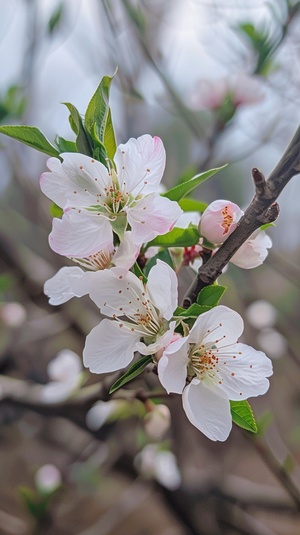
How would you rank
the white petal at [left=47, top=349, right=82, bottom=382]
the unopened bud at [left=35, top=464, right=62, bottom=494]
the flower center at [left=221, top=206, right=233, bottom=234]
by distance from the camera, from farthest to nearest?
the unopened bud at [left=35, top=464, right=62, bottom=494], the white petal at [left=47, top=349, right=82, bottom=382], the flower center at [left=221, top=206, right=233, bottom=234]

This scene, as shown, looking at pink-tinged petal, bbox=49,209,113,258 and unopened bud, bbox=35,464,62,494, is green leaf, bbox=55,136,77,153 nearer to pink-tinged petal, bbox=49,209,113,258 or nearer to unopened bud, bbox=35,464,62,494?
pink-tinged petal, bbox=49,209,113,258

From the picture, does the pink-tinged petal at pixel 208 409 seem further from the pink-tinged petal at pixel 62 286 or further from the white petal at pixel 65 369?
the white petal at pixel 65 369

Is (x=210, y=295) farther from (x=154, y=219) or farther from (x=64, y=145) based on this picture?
(x=64, y=145)

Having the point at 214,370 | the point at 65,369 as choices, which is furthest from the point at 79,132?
the point at 65,369

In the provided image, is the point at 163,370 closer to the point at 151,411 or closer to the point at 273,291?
the point at 151,411

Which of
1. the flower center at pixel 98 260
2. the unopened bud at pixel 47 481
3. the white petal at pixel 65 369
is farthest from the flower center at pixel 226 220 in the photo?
the unopened bud at pixel 47 481

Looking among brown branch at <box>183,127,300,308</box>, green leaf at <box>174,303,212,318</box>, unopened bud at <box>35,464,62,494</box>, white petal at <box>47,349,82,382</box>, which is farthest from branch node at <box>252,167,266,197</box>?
unopened bud at <box>35,464,62,494</box>
